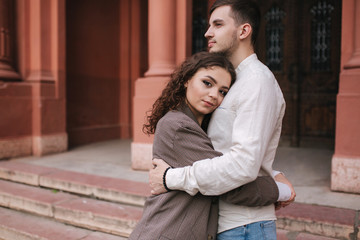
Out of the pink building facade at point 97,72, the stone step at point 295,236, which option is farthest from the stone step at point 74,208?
the stone step at point 295,236

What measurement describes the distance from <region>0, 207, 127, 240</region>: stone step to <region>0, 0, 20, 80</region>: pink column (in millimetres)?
3080

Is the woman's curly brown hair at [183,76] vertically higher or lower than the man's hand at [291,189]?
higher

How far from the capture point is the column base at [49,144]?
6.58 metres

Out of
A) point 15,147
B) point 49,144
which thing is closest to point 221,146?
point 15,147

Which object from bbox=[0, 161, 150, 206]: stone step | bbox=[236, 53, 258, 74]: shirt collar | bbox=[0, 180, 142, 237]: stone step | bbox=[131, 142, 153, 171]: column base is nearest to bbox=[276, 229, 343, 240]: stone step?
bbox=[0, 180, 142, 237]: stone step

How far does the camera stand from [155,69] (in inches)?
211

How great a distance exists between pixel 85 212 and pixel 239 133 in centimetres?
301

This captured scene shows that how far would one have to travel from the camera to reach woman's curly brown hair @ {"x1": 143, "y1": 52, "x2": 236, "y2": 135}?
1634 mm

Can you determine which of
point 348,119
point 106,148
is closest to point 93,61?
point 106,148

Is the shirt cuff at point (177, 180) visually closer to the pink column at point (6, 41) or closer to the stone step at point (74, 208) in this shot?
the stone step at point (74, 208)

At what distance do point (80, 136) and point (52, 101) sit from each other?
4.59 feet

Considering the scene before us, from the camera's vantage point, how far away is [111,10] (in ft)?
28.3

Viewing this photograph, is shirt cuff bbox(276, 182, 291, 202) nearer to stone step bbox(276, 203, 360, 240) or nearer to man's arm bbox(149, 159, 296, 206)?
man's arm bbox(149, 159, 296, 206)

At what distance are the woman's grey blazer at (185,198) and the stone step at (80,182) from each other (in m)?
2.47
